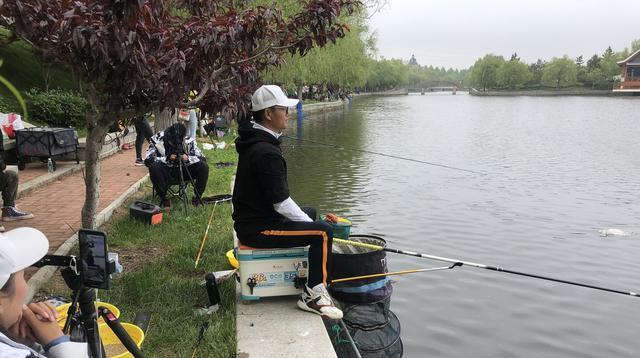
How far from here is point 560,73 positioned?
375 feet

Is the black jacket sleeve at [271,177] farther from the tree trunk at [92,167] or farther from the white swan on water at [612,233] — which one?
the white swan on water at [612,233]

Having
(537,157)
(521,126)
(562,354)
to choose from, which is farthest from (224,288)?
(521,126)

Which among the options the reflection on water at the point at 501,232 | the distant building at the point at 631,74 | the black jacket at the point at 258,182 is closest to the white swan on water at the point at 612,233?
the reflection on water at the point at 501,232

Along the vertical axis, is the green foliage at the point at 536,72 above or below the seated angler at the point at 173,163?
above

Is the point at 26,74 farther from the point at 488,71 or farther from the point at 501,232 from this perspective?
the point at 488,71

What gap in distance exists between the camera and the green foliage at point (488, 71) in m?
132

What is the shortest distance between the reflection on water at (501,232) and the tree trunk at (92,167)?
9.87ft

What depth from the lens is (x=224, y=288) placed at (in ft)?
14.5

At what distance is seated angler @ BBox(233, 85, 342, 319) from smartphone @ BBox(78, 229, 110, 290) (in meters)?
1.82

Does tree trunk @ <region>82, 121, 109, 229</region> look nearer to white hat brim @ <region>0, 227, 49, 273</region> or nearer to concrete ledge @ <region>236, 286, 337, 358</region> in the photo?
concrete ledge @ <region>236, 286, 337, 358</region>

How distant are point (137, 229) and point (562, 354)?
4521 millimetres

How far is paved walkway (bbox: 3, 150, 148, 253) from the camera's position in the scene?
6.11 metres

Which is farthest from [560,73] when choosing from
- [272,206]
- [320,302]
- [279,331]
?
[279,331]

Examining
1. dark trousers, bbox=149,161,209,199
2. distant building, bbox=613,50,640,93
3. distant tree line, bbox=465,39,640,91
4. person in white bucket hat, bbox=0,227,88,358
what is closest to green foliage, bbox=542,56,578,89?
distant tree line, bbox=465,39,640,91
